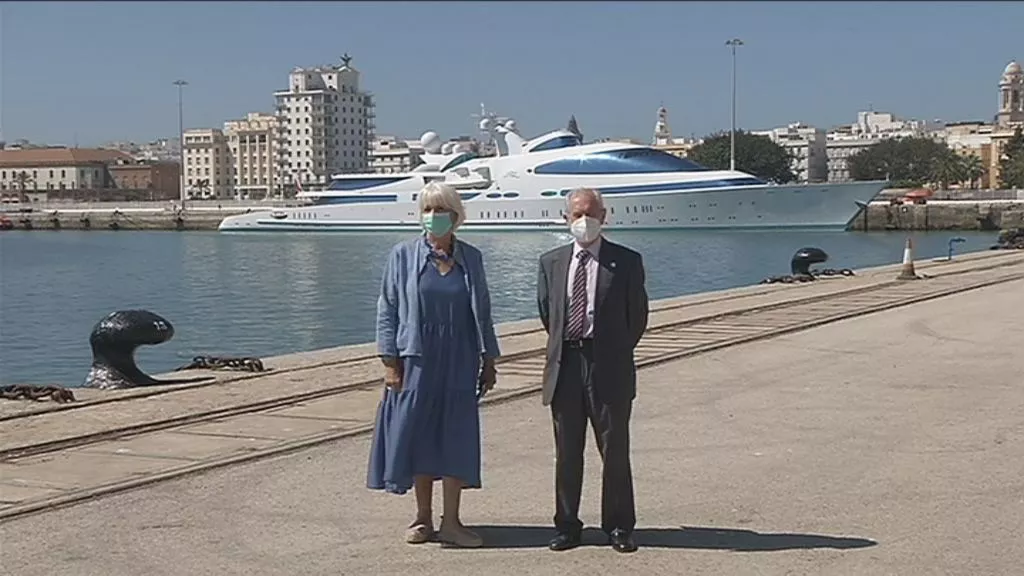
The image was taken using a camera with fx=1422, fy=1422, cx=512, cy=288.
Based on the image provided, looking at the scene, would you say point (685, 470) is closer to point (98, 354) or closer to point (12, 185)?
point (98, 354)

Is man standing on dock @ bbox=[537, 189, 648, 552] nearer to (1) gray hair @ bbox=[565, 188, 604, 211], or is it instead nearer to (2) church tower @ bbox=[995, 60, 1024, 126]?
(1) gray hair @ bbox=[565, 188, 604, 211]

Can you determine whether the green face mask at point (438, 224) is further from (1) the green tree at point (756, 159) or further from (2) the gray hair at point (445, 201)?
(1) the green tree at point (756, 159)

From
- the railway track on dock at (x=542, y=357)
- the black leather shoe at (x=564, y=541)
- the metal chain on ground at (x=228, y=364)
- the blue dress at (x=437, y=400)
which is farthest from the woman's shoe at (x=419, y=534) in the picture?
the metal chain on ground at (x=228, y=364)

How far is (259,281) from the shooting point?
1939 inches

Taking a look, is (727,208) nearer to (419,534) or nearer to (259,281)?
(259,281)

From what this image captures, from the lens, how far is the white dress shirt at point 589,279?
6.19m

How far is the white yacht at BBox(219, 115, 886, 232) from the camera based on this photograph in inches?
3548

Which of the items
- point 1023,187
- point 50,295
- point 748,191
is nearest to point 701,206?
point 748,191

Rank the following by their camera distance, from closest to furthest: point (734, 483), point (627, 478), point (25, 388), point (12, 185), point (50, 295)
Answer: point (627, 478) < point (734, 483) < point (25, 388) < point (50, 295) < point (12, 185)

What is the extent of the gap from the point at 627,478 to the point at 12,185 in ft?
675

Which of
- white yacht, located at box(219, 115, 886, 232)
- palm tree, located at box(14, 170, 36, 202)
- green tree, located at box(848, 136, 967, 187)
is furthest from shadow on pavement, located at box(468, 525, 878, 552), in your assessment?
palm tree, located at box(14, 170, 36, 202)

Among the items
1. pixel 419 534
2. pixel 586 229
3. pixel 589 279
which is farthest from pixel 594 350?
pixel 419 534

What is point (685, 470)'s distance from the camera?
7.95 metres

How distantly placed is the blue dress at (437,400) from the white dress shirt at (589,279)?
0.45 metres
